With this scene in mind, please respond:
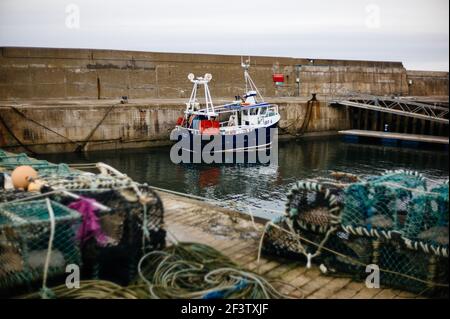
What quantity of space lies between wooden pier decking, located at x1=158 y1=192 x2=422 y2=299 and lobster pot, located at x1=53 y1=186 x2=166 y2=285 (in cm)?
67

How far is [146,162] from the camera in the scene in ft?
64.4

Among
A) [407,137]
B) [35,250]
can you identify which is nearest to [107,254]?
[35,250]

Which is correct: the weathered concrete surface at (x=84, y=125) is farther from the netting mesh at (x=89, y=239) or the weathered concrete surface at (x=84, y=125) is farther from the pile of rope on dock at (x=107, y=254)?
the pile of rope on dock at (x=107, y=254)

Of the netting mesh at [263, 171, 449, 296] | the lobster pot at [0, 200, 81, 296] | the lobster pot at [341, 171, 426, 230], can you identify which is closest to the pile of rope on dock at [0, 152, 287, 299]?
the lobster pot at [0, 200, 81, 296]

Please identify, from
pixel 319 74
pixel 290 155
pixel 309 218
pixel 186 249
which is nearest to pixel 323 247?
pixel 309 218

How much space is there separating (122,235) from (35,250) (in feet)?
2.77

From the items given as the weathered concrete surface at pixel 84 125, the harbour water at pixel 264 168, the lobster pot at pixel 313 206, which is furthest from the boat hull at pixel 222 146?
the lobster pot at pixel 313 206

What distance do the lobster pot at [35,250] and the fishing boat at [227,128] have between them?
17.4 m

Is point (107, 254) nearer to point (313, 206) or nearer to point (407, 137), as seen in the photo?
point (313, 206)

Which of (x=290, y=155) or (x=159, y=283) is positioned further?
(x=290, y=155)

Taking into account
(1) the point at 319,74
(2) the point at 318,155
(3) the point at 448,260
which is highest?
(1) the point at 319,74

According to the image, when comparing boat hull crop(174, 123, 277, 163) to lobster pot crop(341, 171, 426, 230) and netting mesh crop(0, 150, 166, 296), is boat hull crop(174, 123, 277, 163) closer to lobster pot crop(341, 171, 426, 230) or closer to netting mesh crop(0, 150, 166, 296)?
netting mesh crop(0, 150, 166, 296)
